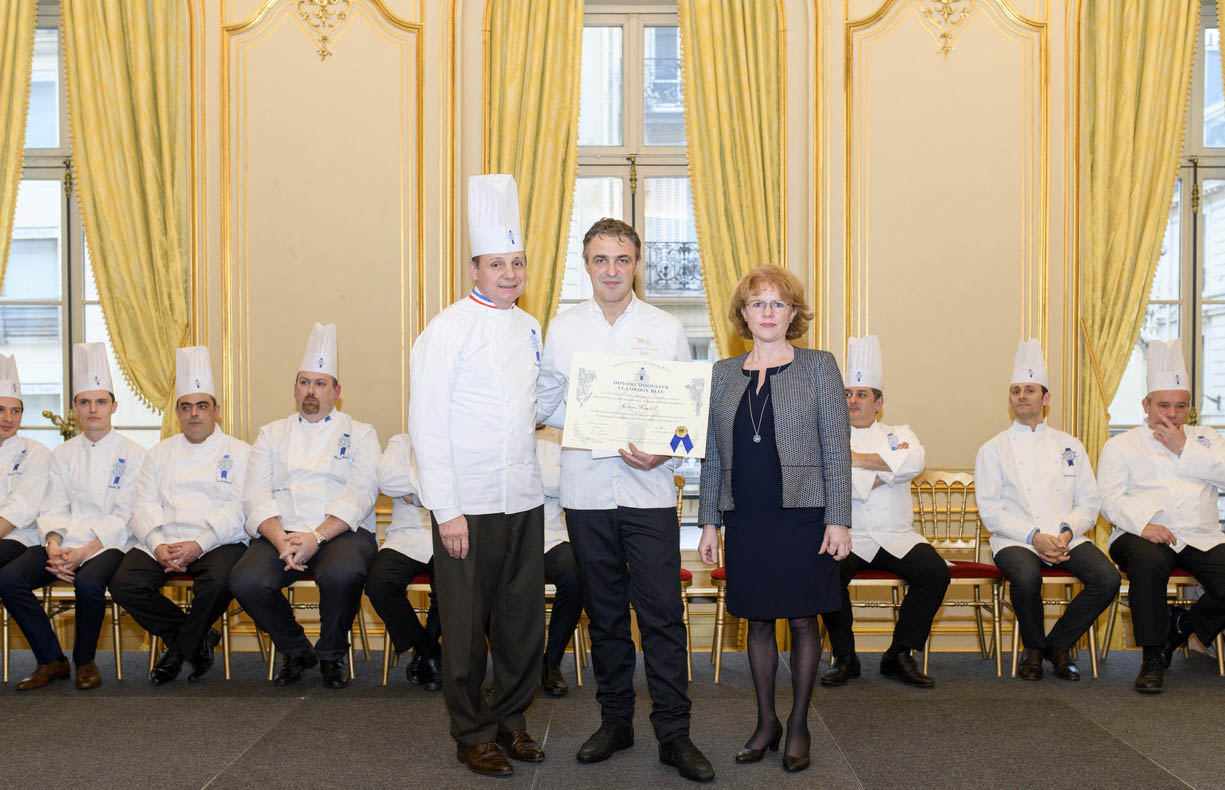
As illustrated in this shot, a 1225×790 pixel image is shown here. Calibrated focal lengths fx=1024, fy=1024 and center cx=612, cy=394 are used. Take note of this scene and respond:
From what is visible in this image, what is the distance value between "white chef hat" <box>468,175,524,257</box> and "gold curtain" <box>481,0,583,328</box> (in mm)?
2095

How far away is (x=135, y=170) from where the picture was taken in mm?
5430

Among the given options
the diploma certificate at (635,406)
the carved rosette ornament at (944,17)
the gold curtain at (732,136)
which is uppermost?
the carved rosette ornament at (944,17)

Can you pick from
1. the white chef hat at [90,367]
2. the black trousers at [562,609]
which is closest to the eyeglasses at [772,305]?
the black trousers at [562,609]

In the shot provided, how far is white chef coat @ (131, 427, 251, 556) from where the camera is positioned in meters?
4.56

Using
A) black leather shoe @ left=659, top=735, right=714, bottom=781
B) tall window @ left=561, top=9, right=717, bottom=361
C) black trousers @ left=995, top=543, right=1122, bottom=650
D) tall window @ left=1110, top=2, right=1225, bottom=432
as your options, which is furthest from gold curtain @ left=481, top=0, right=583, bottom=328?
tall window @ left=1110, top=2, right=1225, bottom=432

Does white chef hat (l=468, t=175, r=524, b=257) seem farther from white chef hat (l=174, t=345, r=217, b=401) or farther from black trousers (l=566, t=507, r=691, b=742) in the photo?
white chef hat (l=174, t=345, r=217, b=401)

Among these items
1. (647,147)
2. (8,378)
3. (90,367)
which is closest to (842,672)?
(647,147)

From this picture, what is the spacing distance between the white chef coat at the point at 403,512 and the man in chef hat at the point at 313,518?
6 cm

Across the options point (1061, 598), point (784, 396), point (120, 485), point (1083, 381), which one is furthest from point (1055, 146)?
point (120, 485)

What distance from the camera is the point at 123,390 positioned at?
18.7 ft

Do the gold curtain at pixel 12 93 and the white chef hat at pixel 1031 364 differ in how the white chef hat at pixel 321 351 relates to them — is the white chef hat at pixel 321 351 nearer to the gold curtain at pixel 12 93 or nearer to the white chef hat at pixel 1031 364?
the gold curtain at pixel 12 93

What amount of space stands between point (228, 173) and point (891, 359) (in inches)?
142

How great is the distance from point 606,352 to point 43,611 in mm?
2929

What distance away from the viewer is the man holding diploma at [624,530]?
3.14 m
